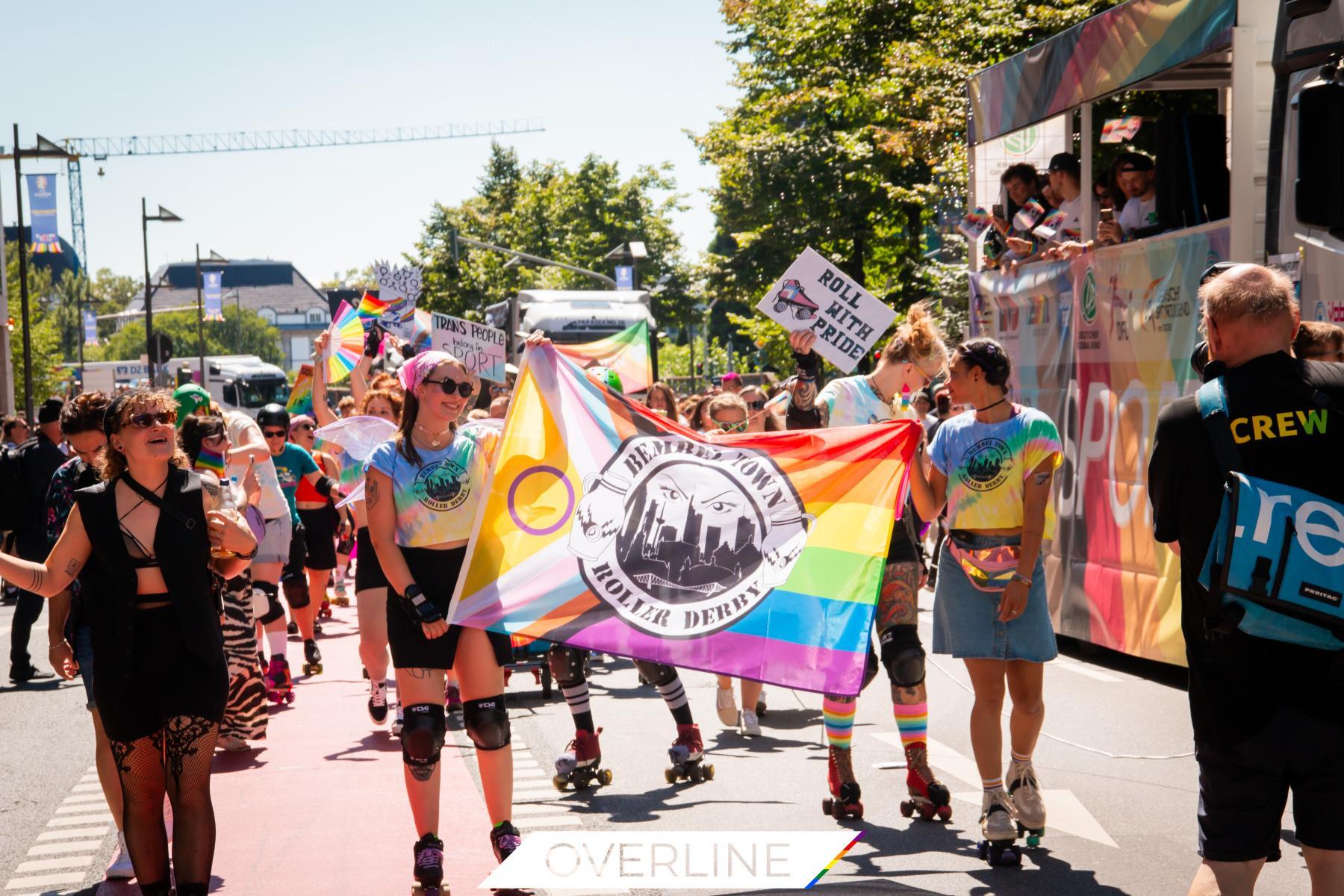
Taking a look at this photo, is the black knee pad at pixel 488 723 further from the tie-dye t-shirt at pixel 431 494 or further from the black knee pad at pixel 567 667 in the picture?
the black knee pad at pixel 567 667

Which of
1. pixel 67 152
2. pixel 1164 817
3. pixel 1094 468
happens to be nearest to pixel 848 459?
pixel 1164 817

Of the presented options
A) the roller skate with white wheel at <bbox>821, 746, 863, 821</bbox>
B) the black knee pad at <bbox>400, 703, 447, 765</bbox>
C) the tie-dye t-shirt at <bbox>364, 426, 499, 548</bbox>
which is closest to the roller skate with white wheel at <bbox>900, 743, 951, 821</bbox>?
the roller skate with white wheel at <bbox>821, 746, 863, 821</bbox>

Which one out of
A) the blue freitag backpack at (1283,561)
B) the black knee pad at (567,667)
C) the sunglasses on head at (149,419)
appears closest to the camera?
the blue freitag backpack at (1283,561)

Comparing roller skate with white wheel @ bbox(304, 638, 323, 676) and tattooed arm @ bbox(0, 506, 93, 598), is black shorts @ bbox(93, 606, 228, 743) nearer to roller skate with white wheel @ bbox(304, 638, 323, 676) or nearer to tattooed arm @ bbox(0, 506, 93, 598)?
tattooed arm @ bbox(0, 506, 93, 598)

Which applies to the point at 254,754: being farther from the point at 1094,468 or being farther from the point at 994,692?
the point at 1094,468

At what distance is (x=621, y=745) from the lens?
8.65 metres

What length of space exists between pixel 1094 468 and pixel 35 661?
9463mm

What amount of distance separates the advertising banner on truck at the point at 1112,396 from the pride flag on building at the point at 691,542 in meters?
4.09

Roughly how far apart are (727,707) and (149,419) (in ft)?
14.8

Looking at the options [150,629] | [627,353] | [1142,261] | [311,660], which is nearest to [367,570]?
[150,629]

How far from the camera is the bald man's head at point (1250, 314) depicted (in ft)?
13.4

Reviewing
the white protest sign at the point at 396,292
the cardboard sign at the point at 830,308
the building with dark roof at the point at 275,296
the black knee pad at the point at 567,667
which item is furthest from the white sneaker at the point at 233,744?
the building with dark roof at the point at 275,296

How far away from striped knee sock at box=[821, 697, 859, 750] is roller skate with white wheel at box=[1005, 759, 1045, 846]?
77cm

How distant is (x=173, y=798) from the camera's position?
5.35 m
